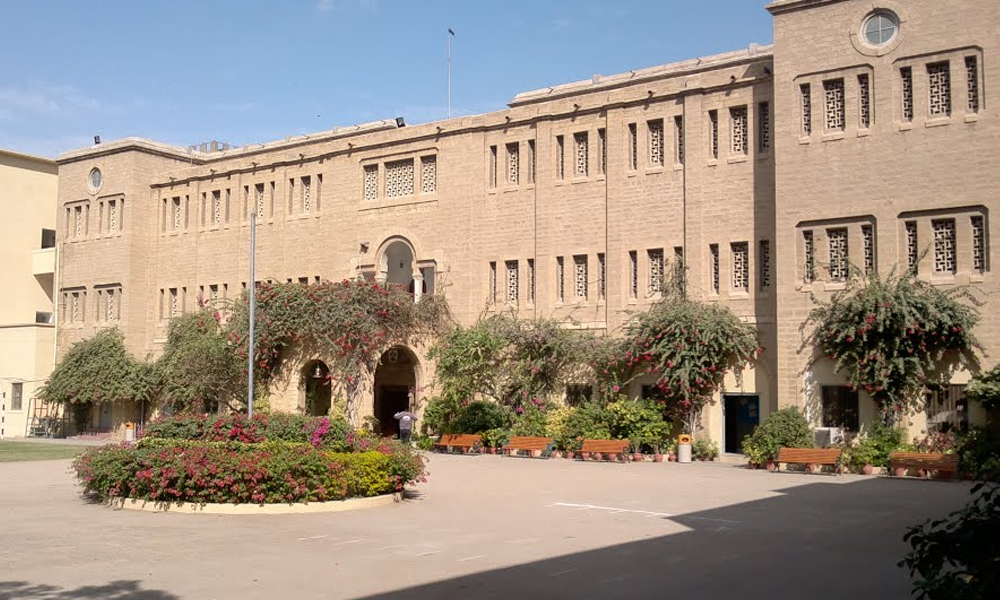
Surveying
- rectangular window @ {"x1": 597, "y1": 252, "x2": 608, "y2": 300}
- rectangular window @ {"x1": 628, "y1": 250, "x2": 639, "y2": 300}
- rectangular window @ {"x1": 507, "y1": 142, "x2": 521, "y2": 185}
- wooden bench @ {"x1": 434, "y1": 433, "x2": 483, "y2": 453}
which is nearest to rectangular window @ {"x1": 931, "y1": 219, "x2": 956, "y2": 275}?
rectangular window @ {"x1": 628, "y1": 250, "x2": 639, "y2": 300}

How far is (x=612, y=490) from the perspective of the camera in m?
19.6

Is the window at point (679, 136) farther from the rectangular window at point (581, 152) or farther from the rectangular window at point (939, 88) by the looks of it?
the rectangular window at point (939, 88)

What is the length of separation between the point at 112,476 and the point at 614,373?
16008 millimetres

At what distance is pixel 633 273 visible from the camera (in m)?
30.3

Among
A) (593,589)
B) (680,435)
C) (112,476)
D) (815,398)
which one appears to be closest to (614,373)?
(680,435)

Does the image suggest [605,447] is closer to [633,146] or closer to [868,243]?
[868,243]

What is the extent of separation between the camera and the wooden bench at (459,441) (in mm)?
30359

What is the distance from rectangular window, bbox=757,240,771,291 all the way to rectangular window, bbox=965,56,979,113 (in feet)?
20.4

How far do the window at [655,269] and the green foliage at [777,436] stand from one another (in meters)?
5.87

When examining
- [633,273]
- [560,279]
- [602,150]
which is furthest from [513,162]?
[633,273]

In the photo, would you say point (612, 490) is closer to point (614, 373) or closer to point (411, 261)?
point (614, 373)

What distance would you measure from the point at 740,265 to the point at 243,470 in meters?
17.1

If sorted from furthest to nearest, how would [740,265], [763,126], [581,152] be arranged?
[581,152]
[740,265]
[763,126]

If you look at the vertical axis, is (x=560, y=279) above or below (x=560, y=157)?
below
